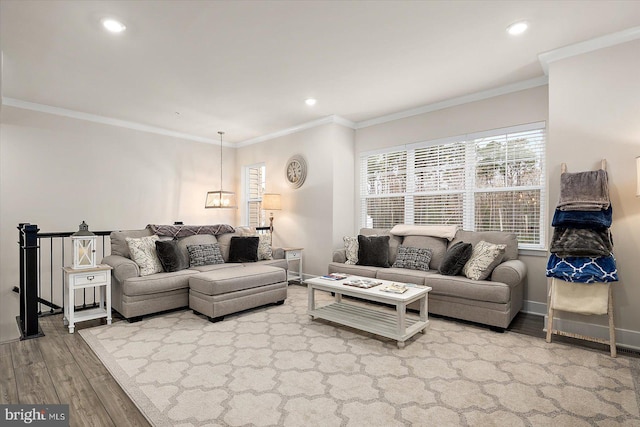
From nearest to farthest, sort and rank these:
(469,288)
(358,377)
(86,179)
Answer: (358,377) < (469,288) < (86,179)

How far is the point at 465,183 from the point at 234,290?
326cm

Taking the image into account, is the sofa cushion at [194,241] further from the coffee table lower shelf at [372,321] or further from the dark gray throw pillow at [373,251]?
the dark gray throw pillow at [373,251]

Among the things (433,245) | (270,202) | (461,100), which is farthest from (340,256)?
(461,100)

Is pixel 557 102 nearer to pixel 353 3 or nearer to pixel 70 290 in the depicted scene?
pixel 353 3

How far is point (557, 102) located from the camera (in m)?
3.21

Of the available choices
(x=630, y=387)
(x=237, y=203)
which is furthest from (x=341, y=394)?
(x=237, y=203)

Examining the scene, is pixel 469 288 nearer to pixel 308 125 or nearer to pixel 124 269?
pixel 308 125

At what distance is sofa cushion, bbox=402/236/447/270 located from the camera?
4188 millimetres

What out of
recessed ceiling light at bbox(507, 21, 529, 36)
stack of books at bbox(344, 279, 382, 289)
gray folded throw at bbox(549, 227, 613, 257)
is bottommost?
stack of books at bbox(344, 279, 382, 289)

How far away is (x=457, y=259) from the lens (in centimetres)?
366

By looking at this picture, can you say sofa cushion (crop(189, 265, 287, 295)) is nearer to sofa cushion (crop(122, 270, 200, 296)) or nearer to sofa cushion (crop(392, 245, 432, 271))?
sofa cushion (crop(122, 270, 200, 296))

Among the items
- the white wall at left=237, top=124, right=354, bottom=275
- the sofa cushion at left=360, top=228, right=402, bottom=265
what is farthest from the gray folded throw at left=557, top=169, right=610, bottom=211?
the white wall at left=237, top=124, right=354, bottom=275

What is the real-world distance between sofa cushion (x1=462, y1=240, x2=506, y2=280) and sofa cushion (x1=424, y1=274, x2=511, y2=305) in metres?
0.07

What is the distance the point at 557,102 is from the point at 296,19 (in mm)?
2598
